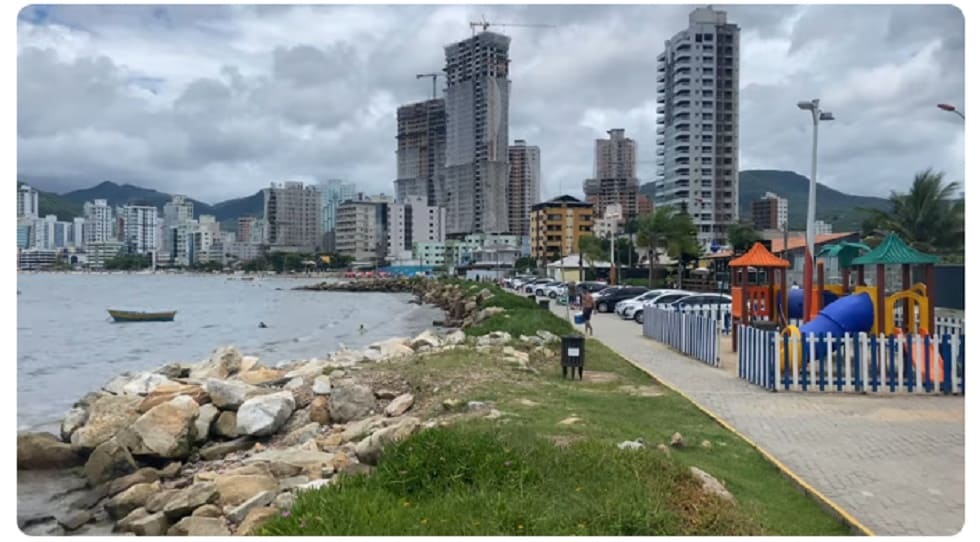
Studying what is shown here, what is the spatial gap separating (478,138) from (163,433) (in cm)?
16923

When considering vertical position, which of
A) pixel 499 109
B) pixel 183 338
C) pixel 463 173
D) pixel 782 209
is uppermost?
pixel 499 109

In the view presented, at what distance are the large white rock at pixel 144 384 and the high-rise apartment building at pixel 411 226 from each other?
16102 centimetres

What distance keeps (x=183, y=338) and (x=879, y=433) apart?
135ft

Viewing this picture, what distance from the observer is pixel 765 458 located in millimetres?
8469

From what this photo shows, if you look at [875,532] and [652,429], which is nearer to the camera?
[875,532]

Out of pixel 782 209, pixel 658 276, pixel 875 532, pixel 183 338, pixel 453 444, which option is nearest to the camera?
pixel 875 532

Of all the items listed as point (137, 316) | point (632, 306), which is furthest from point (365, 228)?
point (632, 306)

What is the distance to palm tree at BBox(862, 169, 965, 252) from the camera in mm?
42344

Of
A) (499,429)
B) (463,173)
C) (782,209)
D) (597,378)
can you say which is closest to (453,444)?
(499,429)

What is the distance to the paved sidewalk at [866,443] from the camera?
6.81m

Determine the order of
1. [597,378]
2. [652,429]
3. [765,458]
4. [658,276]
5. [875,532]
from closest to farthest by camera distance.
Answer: [875,532]
[765,458]
[652,429]
[597,378]
[658,276]

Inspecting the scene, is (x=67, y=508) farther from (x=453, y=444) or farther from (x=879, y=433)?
(x=879, y=433)

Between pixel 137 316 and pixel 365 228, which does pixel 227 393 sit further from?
pixel 365 228

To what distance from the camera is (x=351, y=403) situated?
1258cm
